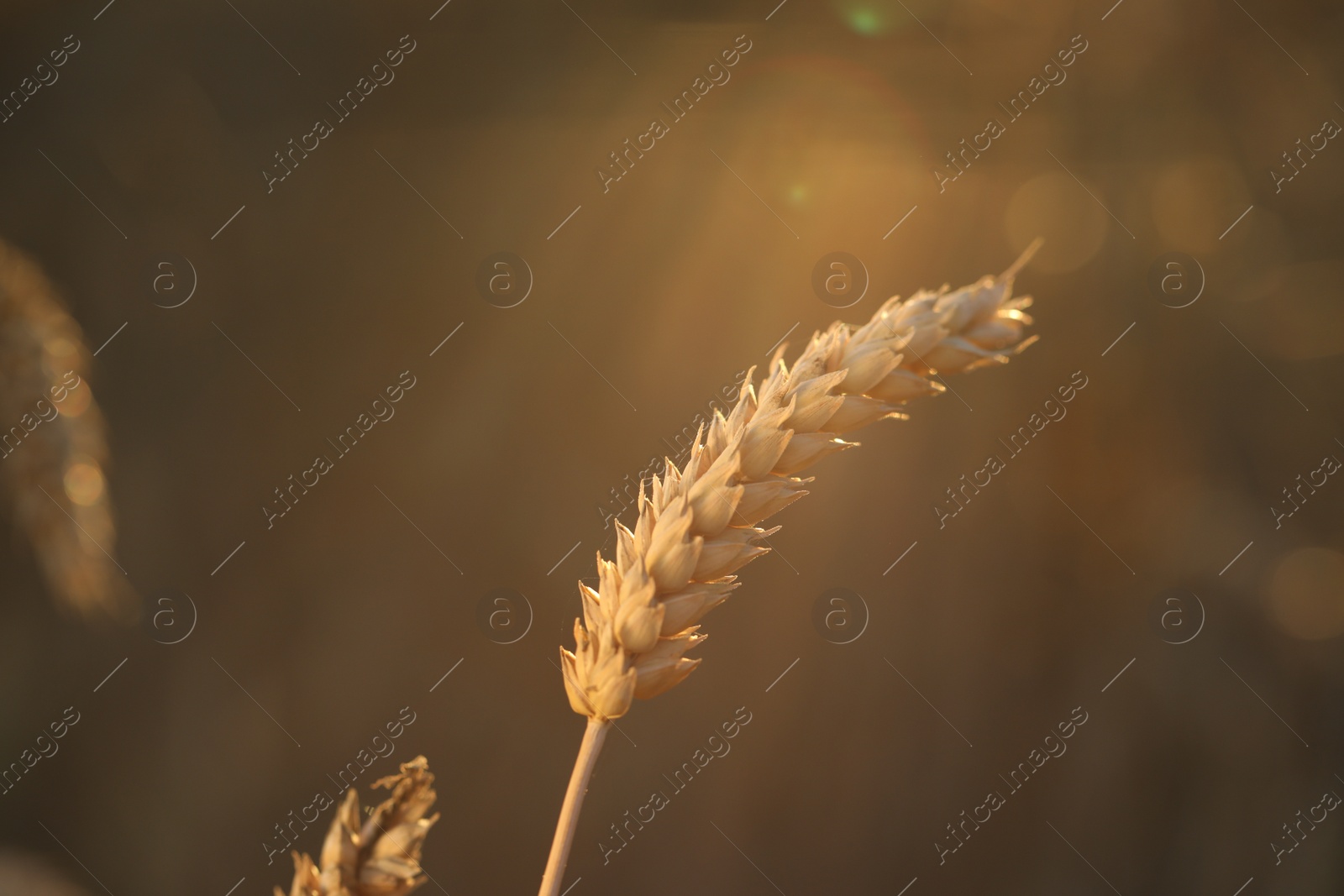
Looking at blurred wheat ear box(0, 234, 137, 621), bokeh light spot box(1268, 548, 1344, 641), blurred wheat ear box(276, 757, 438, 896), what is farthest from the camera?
bokeh light spot box(1268, 548, 1344, 641)

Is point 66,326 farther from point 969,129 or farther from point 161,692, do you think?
point 969,129

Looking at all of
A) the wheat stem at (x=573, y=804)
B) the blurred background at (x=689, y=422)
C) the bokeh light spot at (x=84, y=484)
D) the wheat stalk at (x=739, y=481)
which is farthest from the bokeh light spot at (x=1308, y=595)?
the bokeh light spot at (x=84, y=484)

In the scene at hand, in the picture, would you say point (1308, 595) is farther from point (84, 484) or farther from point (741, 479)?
point (84, 484)

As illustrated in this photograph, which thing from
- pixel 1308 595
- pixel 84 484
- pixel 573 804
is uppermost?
pixel 84 484

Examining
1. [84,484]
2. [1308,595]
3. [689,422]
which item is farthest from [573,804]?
[1308,595]

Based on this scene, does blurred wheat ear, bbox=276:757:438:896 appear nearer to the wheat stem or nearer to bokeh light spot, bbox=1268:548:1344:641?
the wheat stem

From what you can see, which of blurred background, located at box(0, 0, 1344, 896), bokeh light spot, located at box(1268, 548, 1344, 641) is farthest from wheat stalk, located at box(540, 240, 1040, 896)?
bokeh light spot, located at box(1268, 548, 1344, 641)

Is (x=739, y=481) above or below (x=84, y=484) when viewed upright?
below

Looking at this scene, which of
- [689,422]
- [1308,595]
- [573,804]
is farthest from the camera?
[689,422]
